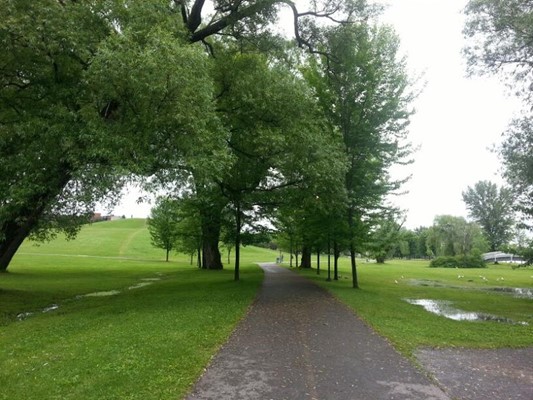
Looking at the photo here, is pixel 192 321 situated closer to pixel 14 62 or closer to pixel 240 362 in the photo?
pixel 240 362

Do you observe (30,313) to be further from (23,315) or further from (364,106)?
(364,106)

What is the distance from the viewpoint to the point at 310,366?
6770mm

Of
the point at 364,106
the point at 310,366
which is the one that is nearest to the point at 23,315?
the point at 310,366

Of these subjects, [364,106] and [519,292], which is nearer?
[364,106]

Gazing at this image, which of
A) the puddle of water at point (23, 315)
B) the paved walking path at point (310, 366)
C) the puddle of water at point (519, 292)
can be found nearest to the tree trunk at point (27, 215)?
the puddle of water at point (23, 315)

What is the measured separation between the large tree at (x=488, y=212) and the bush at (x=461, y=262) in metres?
32.3

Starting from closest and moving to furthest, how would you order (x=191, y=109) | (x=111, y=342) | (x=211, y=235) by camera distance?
(x=111, y=342), (x=191, y=109), (x=211, y=235)

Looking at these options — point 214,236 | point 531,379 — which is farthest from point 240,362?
point 214,236

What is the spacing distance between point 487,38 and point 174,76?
39.5 ft

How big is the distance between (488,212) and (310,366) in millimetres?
99108

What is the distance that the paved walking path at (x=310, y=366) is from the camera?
561cm

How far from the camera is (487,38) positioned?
51.5 feet

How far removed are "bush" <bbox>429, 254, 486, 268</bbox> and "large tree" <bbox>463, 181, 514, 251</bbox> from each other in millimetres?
32274

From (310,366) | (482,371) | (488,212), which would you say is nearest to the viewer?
(310,366)
